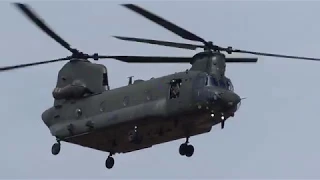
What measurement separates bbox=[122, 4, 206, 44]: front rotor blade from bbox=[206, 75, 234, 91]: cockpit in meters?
2.09

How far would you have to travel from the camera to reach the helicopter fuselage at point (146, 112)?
186ft

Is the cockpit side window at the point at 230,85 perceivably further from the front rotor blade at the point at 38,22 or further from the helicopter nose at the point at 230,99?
the front rotor blade at the point at 38,22

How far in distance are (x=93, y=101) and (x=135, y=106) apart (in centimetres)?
346

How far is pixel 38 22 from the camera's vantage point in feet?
201

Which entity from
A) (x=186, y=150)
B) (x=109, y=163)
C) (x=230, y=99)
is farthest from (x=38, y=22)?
(x=230, y=99)

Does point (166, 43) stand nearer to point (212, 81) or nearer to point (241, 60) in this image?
point (212, 81)

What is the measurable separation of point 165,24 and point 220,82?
429 cm

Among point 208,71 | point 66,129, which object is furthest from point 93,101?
point 208,71

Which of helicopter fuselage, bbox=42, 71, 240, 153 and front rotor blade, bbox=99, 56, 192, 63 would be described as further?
front rotor blade, bbox=99, 56, 192, 63

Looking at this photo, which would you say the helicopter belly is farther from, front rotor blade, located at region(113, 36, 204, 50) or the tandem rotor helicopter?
front rotor blade, located at region(113, 36, 204, 50)

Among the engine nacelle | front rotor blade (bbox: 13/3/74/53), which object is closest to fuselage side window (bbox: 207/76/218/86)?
the engine nacelle

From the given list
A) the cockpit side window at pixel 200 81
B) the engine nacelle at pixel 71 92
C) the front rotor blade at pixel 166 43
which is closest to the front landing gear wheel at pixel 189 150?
the cockpit side window at pixel 200 81

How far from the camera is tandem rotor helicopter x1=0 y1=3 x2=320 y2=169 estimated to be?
56.7 metres

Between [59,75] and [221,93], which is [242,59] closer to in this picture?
[221,93]
